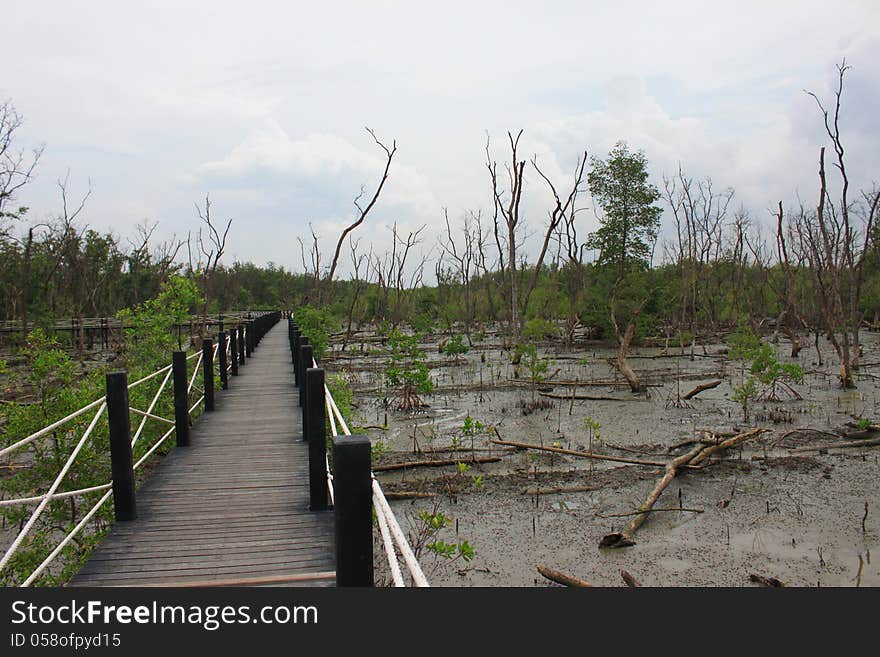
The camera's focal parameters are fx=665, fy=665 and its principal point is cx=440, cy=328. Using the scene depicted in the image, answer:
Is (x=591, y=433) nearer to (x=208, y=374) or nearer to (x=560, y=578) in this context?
(x=560, y=578)

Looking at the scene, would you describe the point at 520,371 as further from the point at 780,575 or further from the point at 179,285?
the point at 780,575

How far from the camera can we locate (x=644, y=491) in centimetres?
839

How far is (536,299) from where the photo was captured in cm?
4394

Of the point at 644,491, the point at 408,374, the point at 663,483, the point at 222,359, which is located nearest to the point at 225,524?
the point at 663,483

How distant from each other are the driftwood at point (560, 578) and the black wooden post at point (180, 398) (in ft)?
12.9

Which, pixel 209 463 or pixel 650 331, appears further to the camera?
pixel 650 331

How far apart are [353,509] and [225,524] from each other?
7.26 feet

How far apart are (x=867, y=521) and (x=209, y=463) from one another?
698 centimetres

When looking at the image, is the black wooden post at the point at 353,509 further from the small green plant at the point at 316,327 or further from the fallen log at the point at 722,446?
the small green plant at the point at 316,327

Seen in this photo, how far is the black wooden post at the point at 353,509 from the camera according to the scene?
9.09ft

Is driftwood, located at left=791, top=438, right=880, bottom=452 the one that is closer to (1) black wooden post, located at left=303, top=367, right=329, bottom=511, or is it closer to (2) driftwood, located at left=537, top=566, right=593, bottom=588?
(2) driftwood, located at left=537, top=566, right=593, bottom=588

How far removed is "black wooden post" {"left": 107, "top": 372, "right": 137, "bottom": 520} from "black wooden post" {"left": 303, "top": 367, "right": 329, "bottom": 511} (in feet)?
4.16

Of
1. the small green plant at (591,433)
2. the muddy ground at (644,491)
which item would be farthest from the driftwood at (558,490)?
the small green plant at (591,433)

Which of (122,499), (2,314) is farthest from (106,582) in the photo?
(2,314)
